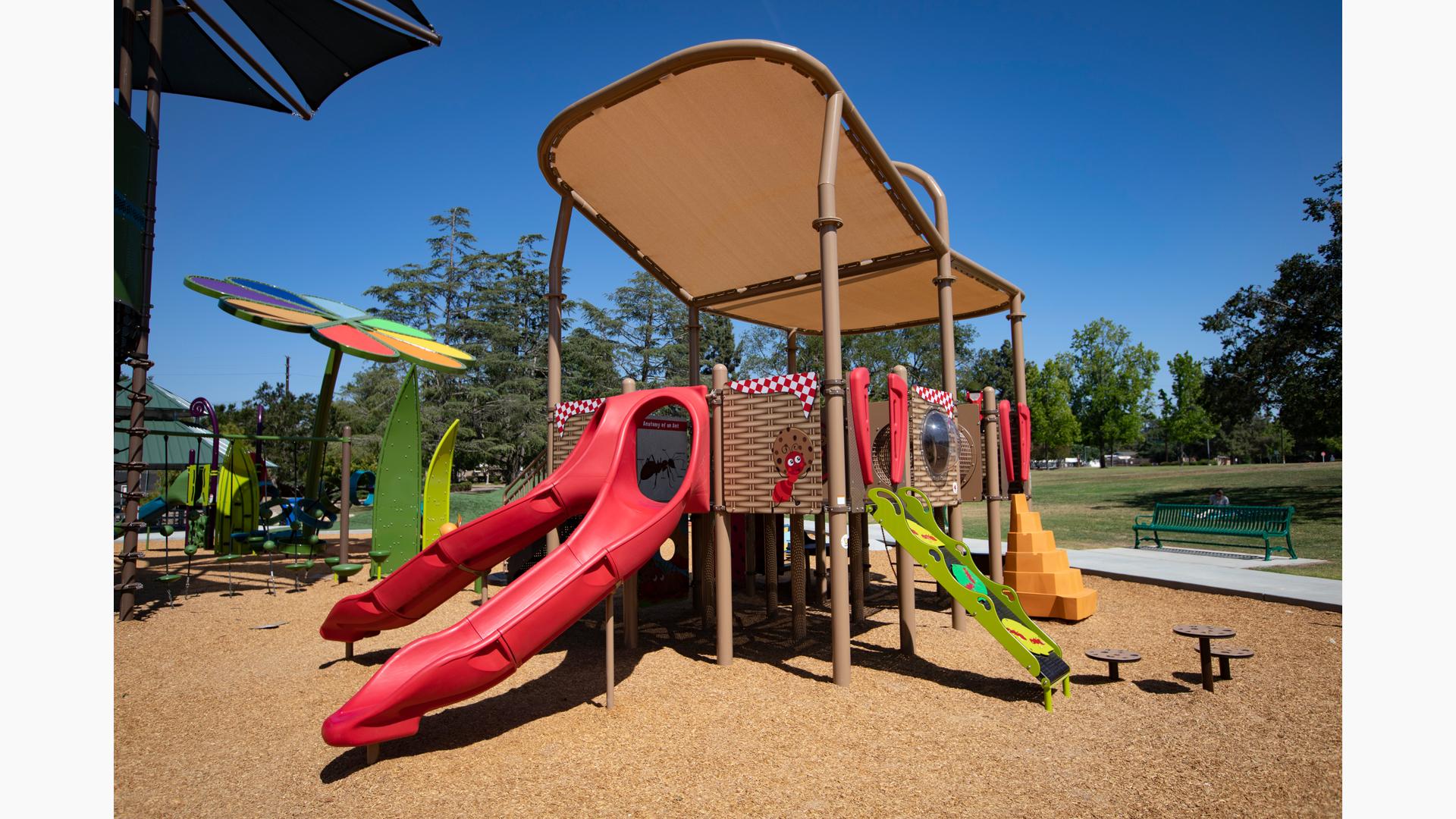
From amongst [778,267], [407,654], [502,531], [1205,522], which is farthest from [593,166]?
[1205,522]

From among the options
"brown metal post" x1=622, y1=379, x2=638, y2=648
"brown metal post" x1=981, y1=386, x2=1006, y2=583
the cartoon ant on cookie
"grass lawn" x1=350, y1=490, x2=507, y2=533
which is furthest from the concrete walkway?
"grass lawn" x1=350, y1=490, x2=507, y2=533

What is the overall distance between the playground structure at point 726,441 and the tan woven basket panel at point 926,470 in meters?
0.03

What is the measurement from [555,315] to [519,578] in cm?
478

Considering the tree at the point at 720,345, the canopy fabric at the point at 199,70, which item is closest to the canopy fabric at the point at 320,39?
the canopy fabric at the point at 199,70

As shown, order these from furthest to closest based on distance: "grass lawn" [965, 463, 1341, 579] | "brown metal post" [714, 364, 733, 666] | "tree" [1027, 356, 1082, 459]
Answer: "tree" [1027, 356, 1082, 459]
"grass lawn" [965, 463, 1341, 579]
"brown metal post" [714, 364, 733, 666]

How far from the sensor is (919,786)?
4.69 metres

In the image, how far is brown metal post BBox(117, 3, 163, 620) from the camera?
1045 cm

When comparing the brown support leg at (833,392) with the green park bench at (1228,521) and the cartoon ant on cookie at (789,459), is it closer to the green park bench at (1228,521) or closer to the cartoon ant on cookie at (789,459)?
the cartoon ant on cookie at (789,459)

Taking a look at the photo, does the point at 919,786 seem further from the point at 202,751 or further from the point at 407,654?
the point at 202,751

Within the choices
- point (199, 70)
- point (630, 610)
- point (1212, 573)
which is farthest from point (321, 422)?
point (1212, 573)

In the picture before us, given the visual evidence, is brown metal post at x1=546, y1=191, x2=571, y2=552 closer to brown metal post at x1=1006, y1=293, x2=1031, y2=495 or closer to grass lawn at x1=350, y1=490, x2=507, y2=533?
brown metal post at x1=1006, y1=293, x2=1031, y2=495

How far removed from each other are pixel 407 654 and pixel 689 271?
824 cm

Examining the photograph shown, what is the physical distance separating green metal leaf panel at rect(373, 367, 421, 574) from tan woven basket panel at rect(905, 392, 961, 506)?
9.34 metres

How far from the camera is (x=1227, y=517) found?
15.1 m
